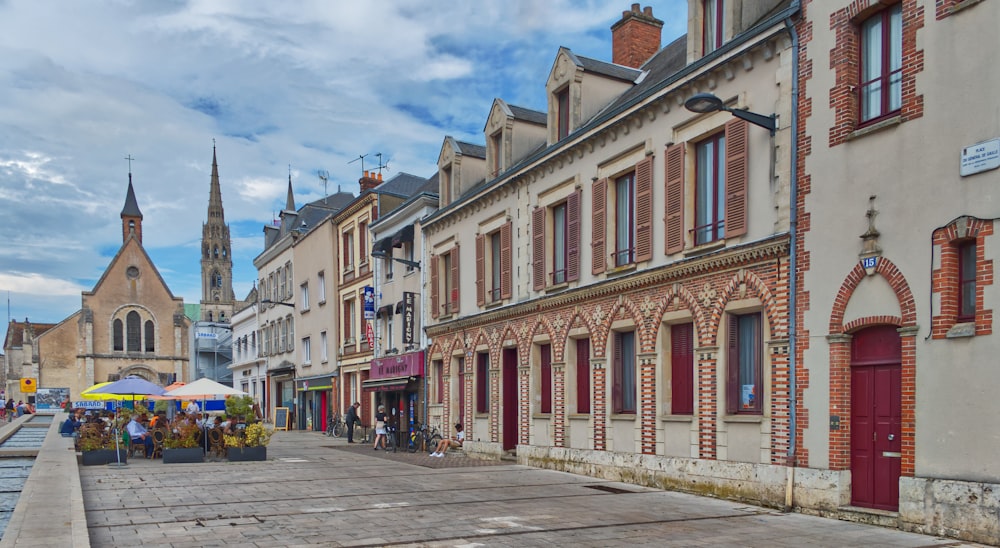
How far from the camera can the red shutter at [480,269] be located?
73.9 feet

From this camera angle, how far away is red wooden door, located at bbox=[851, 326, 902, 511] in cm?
1057

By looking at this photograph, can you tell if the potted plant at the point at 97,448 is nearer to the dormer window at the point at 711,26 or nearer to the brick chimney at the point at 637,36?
the dormer window at the point at 711,26

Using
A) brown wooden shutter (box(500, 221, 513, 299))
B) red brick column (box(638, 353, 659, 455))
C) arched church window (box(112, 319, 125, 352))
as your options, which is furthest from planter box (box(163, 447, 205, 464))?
arched church window (box(112, 319, 125, 352))

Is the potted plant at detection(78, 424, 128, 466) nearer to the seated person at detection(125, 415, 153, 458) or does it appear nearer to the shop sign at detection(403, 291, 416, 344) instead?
the seated person at detection(125, 415, 153, 458)

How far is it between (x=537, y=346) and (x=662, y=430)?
547cm

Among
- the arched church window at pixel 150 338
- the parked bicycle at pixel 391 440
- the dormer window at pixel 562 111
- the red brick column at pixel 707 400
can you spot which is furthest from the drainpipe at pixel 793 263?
the arched church window at pixel 150 338

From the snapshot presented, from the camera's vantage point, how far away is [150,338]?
72.9 metres

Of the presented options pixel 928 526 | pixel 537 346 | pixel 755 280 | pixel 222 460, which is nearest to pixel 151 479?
pixel 222 460

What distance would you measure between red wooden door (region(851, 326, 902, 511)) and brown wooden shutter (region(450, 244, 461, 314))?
14368 millimetres

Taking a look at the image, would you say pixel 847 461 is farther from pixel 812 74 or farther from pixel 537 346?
pixel 537 346

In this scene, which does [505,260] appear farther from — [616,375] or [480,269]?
[616,375]

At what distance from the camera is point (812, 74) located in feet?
38.9

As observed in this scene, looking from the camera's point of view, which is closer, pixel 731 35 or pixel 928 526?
pixel 928 526

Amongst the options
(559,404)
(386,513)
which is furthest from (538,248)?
(386,513)
